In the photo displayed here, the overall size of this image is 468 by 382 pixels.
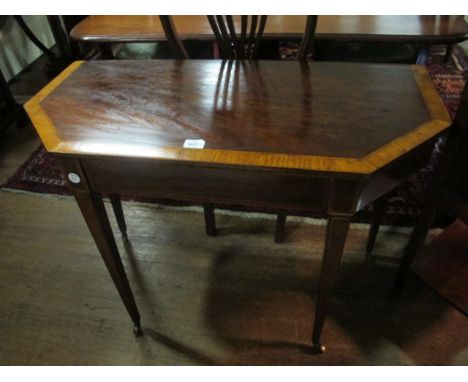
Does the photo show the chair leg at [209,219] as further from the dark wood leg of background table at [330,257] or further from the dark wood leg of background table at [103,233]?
the dark wood leg of background table at [330,257]

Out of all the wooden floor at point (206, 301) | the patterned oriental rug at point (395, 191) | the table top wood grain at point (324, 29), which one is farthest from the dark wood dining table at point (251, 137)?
the patterned oriental rug at point (395, 191)

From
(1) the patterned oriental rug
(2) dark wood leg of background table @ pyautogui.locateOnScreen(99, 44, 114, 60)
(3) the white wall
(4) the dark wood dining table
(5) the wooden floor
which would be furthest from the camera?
(3) the white wall

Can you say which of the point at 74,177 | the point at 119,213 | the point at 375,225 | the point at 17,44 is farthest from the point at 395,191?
the point at 17,44

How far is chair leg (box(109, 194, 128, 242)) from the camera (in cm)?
133

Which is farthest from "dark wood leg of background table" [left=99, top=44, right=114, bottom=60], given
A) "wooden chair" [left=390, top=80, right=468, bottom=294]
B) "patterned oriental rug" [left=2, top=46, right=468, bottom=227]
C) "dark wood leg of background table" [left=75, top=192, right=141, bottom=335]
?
"wooden chair" [left=390, top=80, right=468, bottom=294]

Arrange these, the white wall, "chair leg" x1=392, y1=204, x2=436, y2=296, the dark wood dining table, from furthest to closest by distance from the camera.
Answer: the white wall < "chair leg" x1=392, y1=204, x2=436, y2=296 < the dark wood dining table

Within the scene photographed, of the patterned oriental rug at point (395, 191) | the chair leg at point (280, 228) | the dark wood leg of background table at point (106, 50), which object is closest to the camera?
the chair leg at point (280, 228)

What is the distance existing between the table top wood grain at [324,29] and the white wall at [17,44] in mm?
1231

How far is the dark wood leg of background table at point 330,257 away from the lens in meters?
0.72

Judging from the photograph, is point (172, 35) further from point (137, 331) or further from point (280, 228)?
point (137, 331)

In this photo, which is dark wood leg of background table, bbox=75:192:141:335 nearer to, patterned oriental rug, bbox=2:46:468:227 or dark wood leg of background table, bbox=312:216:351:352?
dark wood leg of background table, bbox=312:216:351:352

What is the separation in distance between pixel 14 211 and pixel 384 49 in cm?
185

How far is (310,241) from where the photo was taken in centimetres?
141

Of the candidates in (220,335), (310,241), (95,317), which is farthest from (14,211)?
(310,241)
